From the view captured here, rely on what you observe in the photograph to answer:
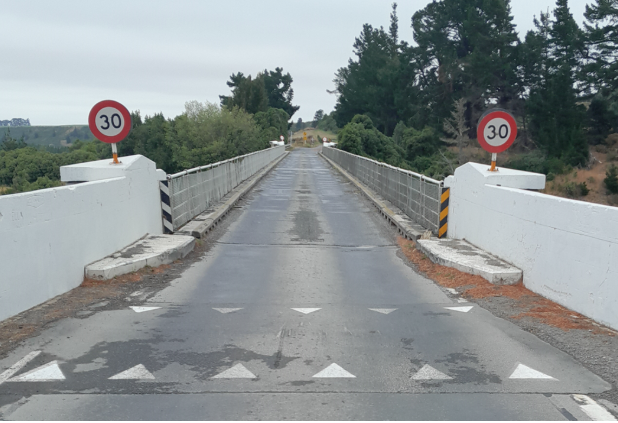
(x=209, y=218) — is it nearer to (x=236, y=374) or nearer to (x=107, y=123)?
(x=107, y=123)

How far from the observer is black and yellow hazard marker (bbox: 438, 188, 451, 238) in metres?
12.3

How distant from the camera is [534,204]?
802cm

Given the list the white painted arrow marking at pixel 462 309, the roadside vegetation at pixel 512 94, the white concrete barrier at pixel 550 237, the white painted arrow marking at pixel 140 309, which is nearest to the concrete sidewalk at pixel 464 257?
the white concrete barrier at pixel 550 237

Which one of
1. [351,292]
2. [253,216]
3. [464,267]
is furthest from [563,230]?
[253,216]

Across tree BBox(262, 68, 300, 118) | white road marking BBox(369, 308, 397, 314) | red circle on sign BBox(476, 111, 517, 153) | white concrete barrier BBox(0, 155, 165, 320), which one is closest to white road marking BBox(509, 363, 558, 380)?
white road marking BBox(369, 308, 397, 314)

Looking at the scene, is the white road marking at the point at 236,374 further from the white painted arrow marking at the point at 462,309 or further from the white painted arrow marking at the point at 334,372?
the white painted arrow marking at the point at 462,309

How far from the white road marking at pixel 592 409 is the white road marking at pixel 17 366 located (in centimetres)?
484

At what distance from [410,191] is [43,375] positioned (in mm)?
12171

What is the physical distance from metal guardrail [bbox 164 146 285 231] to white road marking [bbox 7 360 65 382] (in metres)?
7.66

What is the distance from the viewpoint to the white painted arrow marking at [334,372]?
5105mm

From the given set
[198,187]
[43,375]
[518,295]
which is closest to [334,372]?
[43,375]

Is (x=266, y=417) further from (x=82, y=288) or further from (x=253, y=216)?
(x=253, y=216)

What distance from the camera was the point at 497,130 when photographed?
10625mm

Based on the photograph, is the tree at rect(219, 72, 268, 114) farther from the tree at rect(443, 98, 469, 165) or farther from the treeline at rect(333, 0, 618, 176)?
the tree at rect(443, 98, 469, 165)
